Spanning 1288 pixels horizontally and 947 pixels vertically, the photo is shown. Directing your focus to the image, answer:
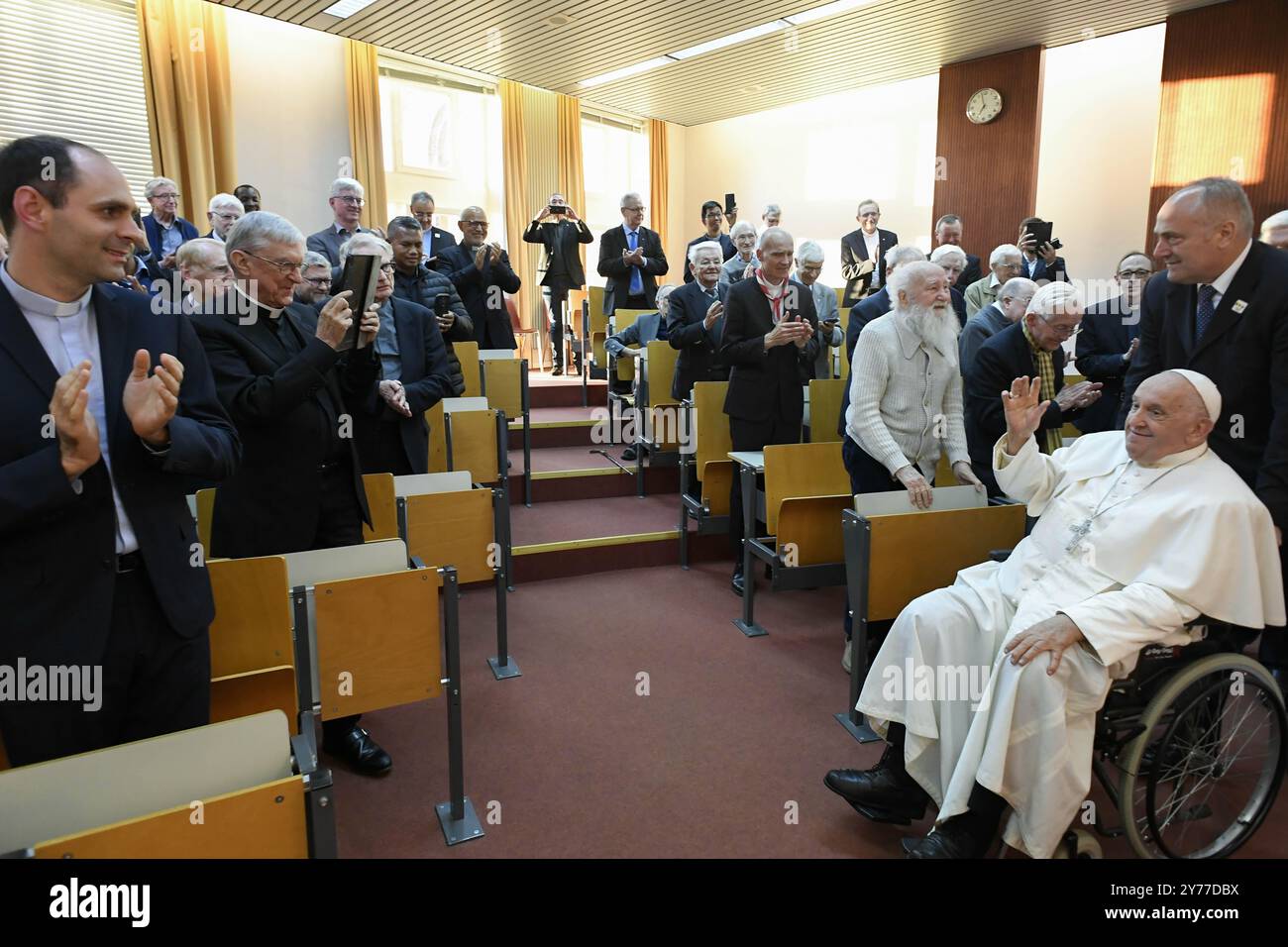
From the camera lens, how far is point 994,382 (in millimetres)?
2965

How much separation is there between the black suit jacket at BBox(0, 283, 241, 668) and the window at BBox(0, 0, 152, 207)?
5.82m

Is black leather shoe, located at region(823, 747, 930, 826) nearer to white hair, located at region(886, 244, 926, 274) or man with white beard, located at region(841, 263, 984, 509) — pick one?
man with white beard, located at region(841, 263, 984, 509)

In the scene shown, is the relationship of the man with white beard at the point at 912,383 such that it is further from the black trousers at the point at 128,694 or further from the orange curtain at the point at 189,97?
the orange curtain at the point at 189,97

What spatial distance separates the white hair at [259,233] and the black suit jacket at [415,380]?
38.7 inches

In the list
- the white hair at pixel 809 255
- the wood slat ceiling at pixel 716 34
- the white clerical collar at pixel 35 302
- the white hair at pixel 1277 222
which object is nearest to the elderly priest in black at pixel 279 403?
the white clerical collar at pixel 35 302

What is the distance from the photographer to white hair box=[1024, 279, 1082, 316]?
276 cm

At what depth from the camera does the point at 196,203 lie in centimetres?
692

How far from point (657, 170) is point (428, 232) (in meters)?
6.94

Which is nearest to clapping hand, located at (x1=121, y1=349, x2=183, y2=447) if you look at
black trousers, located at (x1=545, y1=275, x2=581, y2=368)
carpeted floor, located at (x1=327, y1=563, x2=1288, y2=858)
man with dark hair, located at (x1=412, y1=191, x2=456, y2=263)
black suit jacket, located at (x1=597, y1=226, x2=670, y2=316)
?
carpeted floor, located at (x1=327, y1=563, x2=1288, y2=858)

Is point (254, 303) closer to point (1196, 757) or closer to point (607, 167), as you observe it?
point (1196, 757)

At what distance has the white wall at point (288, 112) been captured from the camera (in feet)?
23.8
